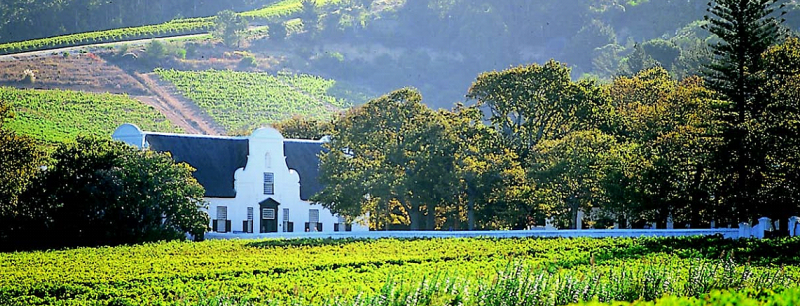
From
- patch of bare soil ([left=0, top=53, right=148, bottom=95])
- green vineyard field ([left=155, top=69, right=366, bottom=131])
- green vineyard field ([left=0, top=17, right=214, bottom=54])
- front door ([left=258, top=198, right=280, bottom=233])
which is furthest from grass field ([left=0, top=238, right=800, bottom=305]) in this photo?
green vineyard field ([left=0, top=17, right=214, bottom=54])

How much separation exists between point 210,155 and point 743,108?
2892 centimetres

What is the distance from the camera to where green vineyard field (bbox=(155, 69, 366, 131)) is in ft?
346

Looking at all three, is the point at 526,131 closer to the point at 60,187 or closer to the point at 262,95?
the point at 60,187

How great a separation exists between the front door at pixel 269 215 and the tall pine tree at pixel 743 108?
26.5 metres

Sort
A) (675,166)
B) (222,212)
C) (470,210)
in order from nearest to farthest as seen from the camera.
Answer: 1. (675,166)
2. (470,210)
3. (222,212)

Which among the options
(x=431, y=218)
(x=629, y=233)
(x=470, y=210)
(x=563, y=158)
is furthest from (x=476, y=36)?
(x=629, y=233)

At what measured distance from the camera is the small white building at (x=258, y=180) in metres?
56.0

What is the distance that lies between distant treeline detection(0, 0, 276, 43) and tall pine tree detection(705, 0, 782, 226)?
11302 cm

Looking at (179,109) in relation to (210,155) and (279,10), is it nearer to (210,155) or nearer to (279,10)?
(210,155)

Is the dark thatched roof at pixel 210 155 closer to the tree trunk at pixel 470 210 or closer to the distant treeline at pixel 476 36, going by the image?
the tree trunk at pixel 470 210

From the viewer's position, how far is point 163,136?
54.7 m

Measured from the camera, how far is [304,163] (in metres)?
58.8

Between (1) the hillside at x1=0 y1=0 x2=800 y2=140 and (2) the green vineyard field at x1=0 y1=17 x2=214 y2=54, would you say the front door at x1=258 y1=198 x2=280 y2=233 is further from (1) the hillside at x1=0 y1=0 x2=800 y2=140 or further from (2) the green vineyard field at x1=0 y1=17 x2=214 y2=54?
(2) the green vineyard field at x1=0 y1=17 x2=214 y2=54

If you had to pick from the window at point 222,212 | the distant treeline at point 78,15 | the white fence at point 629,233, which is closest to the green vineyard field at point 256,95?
the distant treeline at point 78,15
